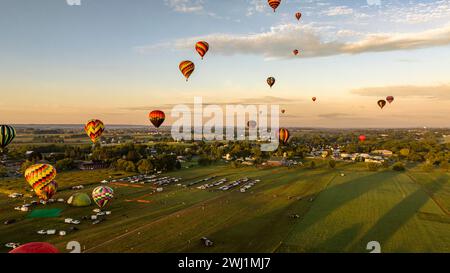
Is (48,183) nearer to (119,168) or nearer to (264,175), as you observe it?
(119,168)

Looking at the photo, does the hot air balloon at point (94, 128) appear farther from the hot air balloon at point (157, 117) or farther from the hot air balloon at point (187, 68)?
the hot air balloon at point (187, 68)

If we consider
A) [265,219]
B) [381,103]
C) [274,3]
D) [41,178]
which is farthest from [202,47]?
[381,103]

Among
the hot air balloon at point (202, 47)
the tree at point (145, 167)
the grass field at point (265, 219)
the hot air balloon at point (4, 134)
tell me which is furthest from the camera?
the tree at point (145, 167)

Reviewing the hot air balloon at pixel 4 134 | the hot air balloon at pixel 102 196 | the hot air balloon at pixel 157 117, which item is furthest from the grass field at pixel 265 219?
the hot air balloon at pixel 157 117

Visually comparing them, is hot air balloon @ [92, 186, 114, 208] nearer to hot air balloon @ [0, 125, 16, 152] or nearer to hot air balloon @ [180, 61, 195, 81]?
hot air balloon @ [0, 125, 16, 152]

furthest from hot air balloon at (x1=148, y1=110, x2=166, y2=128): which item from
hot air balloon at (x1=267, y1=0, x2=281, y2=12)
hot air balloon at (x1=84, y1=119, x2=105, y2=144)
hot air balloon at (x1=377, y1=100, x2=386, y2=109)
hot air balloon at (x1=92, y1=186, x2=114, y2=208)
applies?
hot air balloon at (x1=377, y1=100, x2=386, y2=109)

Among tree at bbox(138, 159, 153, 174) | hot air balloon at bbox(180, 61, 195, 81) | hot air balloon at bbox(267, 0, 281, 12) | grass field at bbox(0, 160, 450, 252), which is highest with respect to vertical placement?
hot air balloon at bbox(267, 0, 281, 12)
